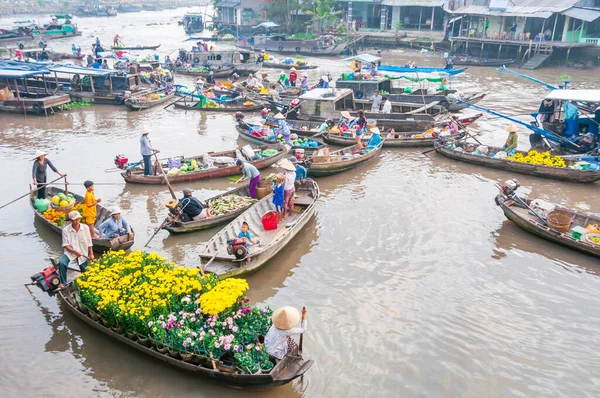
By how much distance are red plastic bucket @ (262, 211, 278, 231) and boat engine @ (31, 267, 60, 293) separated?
439cm

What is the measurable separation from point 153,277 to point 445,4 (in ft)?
126

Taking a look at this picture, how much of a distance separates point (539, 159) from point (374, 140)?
5.07m

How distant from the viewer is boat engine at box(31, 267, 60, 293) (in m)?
7.91

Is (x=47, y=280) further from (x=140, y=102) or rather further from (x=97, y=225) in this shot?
(x=140, y=102)

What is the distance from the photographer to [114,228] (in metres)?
9.89

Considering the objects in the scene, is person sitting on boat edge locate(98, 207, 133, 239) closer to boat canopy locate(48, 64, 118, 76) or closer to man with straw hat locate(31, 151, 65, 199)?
A: man with straw hat locate(31, 151, 65, 199)

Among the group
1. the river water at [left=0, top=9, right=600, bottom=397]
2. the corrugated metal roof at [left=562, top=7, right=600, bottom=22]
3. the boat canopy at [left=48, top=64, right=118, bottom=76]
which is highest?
the corrugated metal roof at [left=562, top=7, right=600, bottom=22]

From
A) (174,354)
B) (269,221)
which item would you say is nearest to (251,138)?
(269,221)

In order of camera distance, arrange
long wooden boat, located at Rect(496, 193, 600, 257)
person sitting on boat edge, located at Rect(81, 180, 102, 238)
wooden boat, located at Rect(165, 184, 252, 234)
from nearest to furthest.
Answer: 1. long wooden boat, located at Rect(496, 193, 600, 257)
2. person sitting on boat edge, located at Rect(81, 180, 102, 238)
3. wooden boat, located at Rect(165, 184, 252, 234)

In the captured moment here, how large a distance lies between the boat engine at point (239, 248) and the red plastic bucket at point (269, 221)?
1.76m

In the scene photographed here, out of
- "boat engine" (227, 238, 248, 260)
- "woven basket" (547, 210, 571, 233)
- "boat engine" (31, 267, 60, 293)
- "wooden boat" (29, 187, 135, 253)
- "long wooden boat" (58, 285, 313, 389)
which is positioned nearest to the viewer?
"long wooden boat" (58, 285, 313, 389)

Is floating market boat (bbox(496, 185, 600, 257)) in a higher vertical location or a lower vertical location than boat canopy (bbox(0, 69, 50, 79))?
lower

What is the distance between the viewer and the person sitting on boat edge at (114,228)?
9.89 m

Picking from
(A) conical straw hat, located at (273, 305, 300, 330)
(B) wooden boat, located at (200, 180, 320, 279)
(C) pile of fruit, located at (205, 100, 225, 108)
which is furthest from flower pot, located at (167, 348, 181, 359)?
(C) pile of fruit, located at (205, 100, 225, 108)
